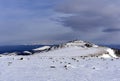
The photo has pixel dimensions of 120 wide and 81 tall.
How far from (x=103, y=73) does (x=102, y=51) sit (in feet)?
79.6

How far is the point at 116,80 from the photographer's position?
23078 mm

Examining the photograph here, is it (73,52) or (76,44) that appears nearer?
(73,52)

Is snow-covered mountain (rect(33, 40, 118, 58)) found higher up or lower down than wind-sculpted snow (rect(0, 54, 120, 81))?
higher up

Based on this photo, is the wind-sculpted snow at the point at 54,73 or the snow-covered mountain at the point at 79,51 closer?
the wind-sculpted snow at the point at 54,73

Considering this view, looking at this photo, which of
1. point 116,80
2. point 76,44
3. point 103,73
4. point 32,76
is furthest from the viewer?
point 76,44

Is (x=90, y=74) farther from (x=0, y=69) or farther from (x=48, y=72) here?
(x=0, y=69)

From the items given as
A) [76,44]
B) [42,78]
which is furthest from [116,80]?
[76,44]

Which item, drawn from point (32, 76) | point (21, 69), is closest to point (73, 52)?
point (21, 69)

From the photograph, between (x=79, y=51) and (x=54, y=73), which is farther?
(x=79, y=51)

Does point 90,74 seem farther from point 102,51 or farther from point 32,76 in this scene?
point 102,51

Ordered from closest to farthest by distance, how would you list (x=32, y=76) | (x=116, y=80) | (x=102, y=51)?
(x=116, y=80) < (x=32, y=76) < (x=102, y=51)

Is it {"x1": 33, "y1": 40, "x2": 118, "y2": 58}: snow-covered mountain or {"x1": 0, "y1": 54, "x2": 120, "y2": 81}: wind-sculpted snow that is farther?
{"x1": 33, "y1": 40, "x2": 118, "y2": 58}: snow-covered mountain

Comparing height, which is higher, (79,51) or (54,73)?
(79,51)

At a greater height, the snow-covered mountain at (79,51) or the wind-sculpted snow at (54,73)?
the snow-covered mountain at (79,51)
